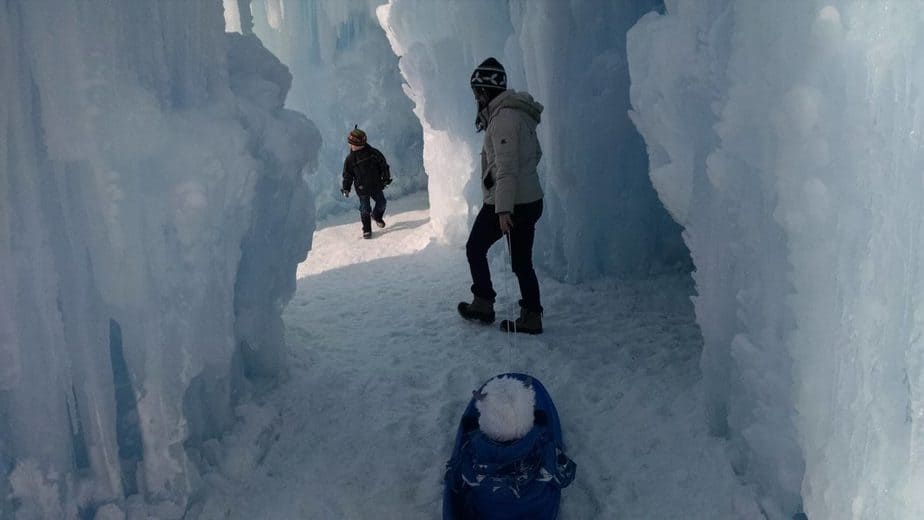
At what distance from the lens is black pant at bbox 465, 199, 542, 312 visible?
3.52 metres

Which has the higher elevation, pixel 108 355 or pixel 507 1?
pixel 507 1

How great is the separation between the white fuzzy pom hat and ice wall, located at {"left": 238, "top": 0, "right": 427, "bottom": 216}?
7583 millimetres

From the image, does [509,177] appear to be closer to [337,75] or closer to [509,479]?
[509,479]

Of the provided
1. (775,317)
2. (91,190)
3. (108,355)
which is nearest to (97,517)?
(108,355)

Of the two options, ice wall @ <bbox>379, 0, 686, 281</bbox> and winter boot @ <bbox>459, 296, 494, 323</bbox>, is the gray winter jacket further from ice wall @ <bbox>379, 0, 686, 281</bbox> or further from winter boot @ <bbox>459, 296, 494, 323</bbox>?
ice wall @ <bbox>379, 0, 686, 281</bbox>

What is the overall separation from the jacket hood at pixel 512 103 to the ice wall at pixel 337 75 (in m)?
6.37

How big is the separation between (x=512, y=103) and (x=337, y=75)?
6.71m

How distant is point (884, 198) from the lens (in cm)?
165

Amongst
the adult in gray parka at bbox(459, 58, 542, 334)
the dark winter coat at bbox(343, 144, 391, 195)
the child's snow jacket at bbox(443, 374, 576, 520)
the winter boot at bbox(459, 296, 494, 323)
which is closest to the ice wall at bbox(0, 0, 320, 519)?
the child's snow jacket at bbox(443, 374, 576, 520)

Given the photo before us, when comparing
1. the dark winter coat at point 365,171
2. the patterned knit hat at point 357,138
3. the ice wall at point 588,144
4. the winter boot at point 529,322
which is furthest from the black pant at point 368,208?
the winter boot at point 529,322

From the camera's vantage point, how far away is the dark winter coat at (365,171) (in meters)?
7.08

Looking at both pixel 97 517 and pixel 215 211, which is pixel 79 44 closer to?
pixel 215 211

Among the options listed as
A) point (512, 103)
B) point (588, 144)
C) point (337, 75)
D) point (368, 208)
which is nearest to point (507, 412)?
point (512, 103)

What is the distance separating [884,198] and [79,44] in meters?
2.52
